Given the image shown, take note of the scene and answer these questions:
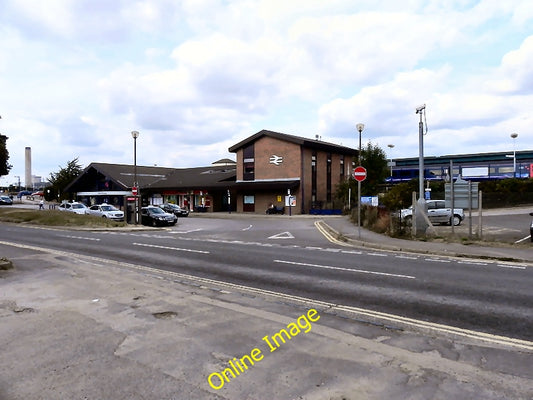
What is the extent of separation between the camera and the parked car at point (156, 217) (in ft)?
105

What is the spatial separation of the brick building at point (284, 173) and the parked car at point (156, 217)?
1668 cm

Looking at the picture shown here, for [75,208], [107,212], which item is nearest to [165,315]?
[107,212]

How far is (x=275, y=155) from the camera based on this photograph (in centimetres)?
4900

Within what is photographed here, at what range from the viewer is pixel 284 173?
158 ft

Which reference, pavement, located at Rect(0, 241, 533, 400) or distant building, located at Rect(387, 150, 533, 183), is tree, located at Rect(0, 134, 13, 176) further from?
distant building, located at Rect(387, 150, 533, 183)

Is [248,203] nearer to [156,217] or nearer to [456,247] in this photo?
[156,217]

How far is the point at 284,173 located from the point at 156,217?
19.9 meters

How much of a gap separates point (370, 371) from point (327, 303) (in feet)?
10.1

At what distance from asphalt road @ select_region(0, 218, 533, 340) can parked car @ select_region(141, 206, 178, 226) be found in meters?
15.0

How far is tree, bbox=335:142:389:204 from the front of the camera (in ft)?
157

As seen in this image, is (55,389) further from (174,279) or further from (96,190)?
(96,190)

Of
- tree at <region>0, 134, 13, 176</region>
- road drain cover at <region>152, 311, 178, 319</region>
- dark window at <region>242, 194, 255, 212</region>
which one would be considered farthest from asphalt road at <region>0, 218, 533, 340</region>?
tree at <region>0, 134, 13, 176</region>

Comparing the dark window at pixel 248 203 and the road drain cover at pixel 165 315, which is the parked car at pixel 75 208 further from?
the road drain cover at pixel 165 315

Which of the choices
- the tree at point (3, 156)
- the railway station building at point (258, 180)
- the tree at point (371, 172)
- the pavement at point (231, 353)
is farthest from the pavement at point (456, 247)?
the tree at point (3, 156)
